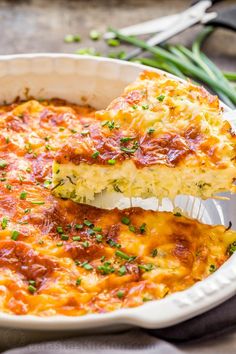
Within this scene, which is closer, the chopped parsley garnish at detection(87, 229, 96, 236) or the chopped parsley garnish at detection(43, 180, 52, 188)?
the chopped parsley garnish at detection(87, 229, 96, 236)

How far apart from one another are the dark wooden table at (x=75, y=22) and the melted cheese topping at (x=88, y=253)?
8.74 ft

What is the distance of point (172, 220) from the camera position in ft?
11.3

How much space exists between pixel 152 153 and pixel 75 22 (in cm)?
343

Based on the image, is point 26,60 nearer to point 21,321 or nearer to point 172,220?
point 172,220

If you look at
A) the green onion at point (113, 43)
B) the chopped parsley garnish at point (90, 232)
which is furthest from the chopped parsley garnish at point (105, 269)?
the green onion at point (113, 43)

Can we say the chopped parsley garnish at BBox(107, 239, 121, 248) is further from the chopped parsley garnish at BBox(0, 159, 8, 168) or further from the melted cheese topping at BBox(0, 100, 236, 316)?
the chopped parsley garnish at BBox(0, 159, 8, 168)

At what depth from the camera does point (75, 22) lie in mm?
6500

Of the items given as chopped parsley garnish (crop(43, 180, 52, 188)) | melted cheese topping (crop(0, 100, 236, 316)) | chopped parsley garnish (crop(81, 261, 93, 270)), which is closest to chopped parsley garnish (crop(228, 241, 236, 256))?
melted cheese topping (crop(0, 100, 236, 316))

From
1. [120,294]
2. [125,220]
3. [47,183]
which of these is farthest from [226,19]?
[120,294]

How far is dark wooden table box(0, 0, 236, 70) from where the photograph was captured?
19.8 feet

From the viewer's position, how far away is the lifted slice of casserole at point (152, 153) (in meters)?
3.42

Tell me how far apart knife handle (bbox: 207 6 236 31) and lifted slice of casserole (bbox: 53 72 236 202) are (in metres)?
2.51

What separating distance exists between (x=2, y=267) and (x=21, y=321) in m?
0.48

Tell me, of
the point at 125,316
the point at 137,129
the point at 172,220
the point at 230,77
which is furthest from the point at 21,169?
the point at 230,77
